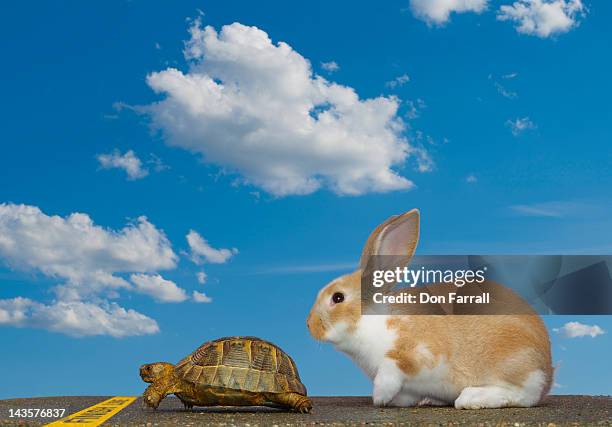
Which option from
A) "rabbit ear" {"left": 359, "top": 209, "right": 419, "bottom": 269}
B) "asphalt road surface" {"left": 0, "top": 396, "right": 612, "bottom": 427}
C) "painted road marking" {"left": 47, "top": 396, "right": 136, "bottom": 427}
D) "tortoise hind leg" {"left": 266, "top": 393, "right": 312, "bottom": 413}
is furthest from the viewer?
"rabbit ear" {"left": 359, "top": 209, "right": 419, "bottom": 269}

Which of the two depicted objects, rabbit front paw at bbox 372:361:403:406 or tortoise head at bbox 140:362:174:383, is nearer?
rabbit front paw at bbox 372:361:403:406

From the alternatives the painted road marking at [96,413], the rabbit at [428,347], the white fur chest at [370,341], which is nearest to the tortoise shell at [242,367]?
the rabbit at [428,347]

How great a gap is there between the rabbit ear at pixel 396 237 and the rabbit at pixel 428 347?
1 centimetres

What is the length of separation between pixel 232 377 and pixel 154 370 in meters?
0.91

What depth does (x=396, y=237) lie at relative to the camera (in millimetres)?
7352

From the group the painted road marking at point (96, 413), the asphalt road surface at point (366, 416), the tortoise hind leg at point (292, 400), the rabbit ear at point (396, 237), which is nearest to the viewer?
the asphalt road surface at point (366, 416)

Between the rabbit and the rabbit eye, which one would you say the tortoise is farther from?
the rabbit eye

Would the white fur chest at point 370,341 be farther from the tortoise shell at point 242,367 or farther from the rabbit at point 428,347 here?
the tortoise shell at point 242,367

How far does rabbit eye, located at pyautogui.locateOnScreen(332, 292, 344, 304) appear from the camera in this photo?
731 centimetres

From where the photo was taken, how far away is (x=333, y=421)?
5820 millimetres

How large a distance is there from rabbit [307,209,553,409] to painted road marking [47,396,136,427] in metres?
2.23

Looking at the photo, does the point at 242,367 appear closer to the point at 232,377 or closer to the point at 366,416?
the point at 232,377

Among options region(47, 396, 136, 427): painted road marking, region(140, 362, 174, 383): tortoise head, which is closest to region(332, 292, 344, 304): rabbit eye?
region(140, 362, 174, 383): tortoise head

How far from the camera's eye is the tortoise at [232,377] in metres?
6.93
